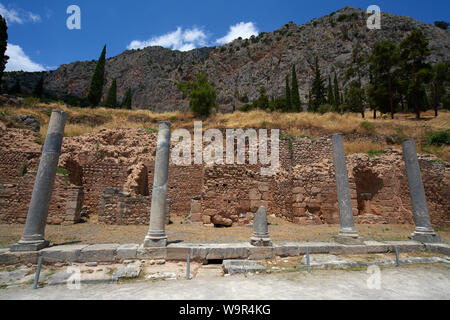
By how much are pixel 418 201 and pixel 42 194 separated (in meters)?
15.1

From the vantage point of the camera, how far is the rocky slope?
65.9m

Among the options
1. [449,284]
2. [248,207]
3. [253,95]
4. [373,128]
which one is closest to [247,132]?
[248,207]

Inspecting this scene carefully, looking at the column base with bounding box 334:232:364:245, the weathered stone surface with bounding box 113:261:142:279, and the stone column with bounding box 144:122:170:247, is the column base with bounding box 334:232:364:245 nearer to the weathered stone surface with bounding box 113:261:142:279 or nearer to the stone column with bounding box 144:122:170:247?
the stone column with bounding box 144:122:170:247

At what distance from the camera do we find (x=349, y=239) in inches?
327

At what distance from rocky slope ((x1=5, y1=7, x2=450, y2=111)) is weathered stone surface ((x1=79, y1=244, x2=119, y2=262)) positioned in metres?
57.3

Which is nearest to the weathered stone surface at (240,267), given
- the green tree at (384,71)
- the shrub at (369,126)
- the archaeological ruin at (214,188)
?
the archaeological ruin at (214,188)

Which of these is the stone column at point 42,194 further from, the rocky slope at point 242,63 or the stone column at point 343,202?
the rocky slope at point 242,63

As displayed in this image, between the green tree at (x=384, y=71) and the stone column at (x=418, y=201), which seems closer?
the stone column at (x=418, y=201)

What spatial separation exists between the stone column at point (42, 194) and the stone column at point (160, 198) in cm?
333

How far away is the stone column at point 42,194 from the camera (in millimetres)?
6871

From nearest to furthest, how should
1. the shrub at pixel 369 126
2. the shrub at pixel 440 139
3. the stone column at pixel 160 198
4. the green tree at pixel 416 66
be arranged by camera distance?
the stone column at pixel 160 198 → the shrub at pixel 440 139 → the shrub at pixel 369 126 → the green tree at pixel 416 66

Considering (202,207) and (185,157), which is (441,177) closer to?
(202,207)

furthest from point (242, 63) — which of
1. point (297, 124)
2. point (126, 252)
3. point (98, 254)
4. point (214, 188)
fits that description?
point (98, 254)
